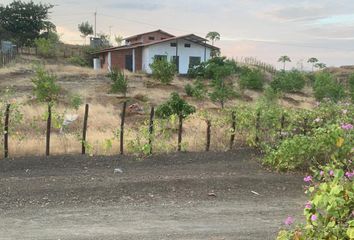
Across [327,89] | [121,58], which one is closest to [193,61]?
[121,58]

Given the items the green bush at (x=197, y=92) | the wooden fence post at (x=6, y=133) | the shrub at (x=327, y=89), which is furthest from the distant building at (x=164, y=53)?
the wooden fence post at (x=6, y=133)

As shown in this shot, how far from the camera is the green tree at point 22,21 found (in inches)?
2596

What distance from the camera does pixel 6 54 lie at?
156ft

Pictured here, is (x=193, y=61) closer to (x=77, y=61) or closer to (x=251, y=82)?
(x=251, y=82)

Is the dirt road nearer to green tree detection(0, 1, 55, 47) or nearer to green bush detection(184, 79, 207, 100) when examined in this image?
green bush detection(184, 79, 207, 100)

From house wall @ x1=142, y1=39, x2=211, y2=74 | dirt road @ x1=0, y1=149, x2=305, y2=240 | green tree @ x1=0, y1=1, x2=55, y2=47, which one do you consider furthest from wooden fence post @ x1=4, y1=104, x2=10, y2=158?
green tree @ x1=0, y1=1, x2=55, y2=47

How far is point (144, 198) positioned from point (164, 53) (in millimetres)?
41771

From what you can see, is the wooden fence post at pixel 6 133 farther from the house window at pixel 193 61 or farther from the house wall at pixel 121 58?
the house wall at pixel 121 58

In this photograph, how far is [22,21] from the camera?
65688 mm

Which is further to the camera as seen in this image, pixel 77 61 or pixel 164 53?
pixel 77 61

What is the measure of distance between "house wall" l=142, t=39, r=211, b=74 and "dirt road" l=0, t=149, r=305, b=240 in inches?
1517

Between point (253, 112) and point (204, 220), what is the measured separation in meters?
5.00

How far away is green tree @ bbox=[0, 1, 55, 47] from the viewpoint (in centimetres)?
6594

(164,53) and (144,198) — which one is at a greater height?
(164,53)
